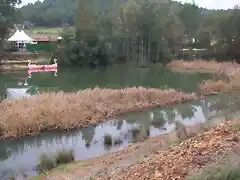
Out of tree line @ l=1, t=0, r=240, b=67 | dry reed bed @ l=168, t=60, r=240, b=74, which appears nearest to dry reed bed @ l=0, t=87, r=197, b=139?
dry reed bed @ l=168, t=60, r=240, b=74

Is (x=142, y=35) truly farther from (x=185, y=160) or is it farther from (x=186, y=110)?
(x=185, y=160)

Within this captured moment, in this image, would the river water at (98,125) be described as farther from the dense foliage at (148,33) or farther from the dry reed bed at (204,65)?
the dense foliage at (148,33)

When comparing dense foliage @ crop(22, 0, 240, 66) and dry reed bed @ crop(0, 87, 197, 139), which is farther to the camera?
dense foliage @ crop(22, 0, 240, 66)

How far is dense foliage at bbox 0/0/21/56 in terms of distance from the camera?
4616cm

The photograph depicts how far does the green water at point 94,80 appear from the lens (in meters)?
30.1

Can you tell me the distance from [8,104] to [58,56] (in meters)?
28.7

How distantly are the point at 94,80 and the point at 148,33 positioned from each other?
51.5 feet

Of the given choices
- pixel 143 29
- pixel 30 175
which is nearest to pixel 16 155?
pixel 30 175

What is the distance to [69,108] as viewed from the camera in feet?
58.6

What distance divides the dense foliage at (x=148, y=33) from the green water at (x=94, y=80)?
5.68 m

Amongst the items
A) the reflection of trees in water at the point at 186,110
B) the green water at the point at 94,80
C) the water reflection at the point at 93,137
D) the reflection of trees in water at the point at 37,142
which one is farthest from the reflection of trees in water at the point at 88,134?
the green water at the point at 94,80

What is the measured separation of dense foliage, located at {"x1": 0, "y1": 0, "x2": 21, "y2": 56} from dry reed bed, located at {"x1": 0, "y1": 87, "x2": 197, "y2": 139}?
2812 centimetres

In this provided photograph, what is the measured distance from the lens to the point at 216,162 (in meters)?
6.55

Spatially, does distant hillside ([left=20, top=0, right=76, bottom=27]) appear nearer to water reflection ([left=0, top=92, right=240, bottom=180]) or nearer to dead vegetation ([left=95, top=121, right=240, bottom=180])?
water reflection ([left=0, top=92, right=240, bottom=180])
